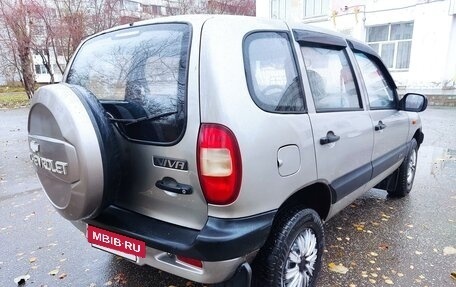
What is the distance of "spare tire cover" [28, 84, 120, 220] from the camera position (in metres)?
1.72

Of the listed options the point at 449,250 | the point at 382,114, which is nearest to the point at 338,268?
the point at 449,250

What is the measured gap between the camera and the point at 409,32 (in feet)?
51.1

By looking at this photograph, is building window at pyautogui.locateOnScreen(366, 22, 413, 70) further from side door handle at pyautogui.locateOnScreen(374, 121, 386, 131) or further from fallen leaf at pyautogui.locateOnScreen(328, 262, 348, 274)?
fallen leaf at pyautogui.locateOnScreen(328, 262, 348, 274)

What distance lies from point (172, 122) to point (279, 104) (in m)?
0.62

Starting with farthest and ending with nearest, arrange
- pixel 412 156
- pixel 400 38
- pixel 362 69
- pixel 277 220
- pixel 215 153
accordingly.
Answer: pixel 400 38, pixel 412 156, pixel 362 69, pixel 277 220, pixel 215 153

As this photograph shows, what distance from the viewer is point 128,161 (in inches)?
77.7

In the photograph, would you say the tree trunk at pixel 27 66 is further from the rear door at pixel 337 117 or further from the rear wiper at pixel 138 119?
the rear door at pixel 337 117

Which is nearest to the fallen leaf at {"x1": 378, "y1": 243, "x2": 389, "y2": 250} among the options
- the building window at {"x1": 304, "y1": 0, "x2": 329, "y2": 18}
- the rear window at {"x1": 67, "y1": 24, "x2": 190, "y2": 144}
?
the rear window at {"x1": 67, "y1": 24, "x2": 190, "y2": 144}

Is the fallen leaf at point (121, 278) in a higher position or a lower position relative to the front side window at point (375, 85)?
lower

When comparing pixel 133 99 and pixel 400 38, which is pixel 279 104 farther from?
pixel 400 38

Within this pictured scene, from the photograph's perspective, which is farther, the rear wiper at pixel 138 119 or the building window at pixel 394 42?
the building window at pixel 394 42

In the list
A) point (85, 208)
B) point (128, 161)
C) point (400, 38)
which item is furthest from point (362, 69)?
point (400, 38)

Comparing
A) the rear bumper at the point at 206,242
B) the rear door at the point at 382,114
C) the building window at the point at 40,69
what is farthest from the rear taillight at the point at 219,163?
the building window at the point at 40,69

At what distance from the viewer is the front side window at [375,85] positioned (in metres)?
3.04
